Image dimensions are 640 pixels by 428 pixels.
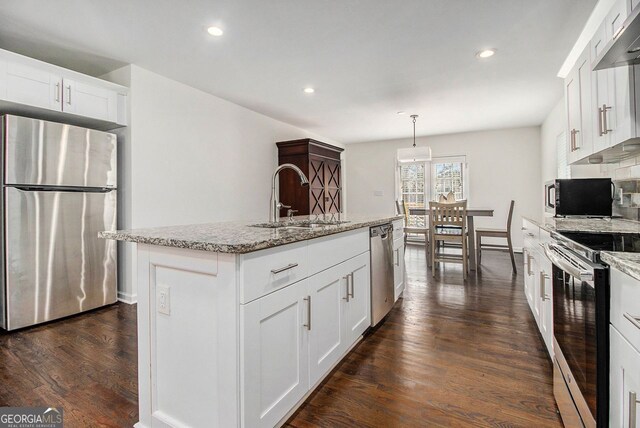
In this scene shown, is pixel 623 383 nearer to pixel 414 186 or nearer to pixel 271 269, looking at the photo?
pixel 271 269

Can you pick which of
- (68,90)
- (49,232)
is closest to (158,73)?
(68,90)

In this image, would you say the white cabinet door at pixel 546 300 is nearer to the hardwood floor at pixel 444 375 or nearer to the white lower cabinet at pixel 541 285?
the white lower cabinet at pixel 541 285

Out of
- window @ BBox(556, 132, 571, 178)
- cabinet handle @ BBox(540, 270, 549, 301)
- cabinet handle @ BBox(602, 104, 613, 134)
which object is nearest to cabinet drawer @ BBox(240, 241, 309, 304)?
cabinet handle @ BBox(540, 270, 549, 301)

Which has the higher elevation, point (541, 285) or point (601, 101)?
point (601, 101)

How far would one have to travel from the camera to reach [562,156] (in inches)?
178

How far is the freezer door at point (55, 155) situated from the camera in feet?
8.14

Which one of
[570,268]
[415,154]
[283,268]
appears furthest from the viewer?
[415,154]

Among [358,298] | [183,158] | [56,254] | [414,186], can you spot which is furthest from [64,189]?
[414,186]

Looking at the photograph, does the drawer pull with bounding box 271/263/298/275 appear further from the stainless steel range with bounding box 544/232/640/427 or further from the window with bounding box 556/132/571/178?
the window with bounding box 556/132/571/178

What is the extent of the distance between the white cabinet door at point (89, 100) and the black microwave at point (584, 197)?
425 cm

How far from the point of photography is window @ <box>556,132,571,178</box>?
172 inches

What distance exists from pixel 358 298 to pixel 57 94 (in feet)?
10.2

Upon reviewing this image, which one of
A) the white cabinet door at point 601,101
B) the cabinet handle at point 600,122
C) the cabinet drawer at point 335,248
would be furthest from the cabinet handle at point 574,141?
the cabinet drawer at point 335,248

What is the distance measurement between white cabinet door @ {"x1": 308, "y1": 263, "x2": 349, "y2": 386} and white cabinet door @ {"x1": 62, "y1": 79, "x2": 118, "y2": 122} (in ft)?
9.35
